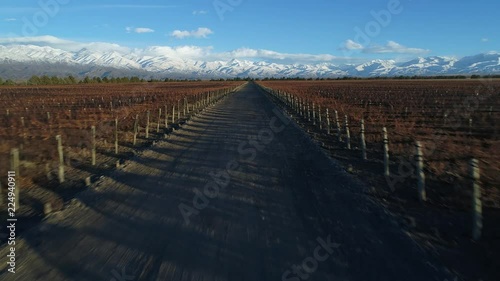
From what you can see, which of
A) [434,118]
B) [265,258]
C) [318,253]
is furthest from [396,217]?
[434,118]

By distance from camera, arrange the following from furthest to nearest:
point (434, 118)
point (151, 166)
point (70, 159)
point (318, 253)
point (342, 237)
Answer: point (434, 118) < point (70, 159) < point (151, 166) < point (342, 237) < point (318, 253)

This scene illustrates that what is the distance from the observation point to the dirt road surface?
5004mm

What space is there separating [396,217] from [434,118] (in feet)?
56.7

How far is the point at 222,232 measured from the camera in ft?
20.7

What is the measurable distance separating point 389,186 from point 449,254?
3.96 meters

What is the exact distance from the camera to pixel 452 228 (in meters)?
6.86

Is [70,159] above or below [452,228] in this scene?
above

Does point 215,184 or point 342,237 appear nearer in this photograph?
point 342,237

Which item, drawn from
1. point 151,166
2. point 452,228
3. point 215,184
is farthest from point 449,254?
point 151,166

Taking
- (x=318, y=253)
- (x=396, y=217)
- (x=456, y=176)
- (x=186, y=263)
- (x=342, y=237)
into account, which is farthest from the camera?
(x=456, y=176)

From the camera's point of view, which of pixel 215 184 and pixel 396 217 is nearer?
pixel 396 217

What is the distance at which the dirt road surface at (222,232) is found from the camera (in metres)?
5.00

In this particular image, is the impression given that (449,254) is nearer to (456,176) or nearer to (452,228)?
(452,228)

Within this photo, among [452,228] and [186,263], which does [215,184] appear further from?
[452,228]
